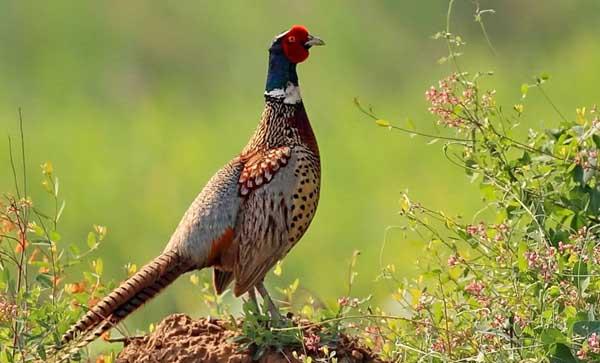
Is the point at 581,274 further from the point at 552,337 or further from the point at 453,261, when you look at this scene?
the point at 453,261

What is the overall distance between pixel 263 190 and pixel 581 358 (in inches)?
64.7

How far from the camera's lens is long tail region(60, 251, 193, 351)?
580cm

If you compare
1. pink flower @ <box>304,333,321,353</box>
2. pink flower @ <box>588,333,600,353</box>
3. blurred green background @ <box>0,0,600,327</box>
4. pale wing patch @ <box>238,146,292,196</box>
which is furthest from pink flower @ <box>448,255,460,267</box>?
blurred green background @ <box>0,0,600,327</box>

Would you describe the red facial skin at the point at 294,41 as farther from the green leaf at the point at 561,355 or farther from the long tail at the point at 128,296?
the green leaf at the point at 561,355

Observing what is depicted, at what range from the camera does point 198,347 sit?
5828 millimetres

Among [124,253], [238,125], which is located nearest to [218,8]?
[238,125]

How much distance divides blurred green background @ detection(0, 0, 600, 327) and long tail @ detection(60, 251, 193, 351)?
3652 mm

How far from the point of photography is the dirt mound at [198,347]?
5.77 meters

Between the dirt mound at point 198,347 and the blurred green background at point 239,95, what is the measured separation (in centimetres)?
382

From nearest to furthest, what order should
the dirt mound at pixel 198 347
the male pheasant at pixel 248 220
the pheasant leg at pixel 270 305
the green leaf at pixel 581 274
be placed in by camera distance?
1. the green leaf at pixel 581 274
2. the dirt mound at pixel 198 347
3. the pheasant leg at pixel 270 305
4. the male pheasant at pixel 248 220

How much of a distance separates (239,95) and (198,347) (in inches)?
306

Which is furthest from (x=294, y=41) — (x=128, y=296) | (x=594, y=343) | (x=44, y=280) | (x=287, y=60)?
(x=594, y=343)

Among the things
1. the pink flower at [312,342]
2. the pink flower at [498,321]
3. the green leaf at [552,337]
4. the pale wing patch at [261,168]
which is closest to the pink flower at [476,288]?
→ the pink flower at [498,321]

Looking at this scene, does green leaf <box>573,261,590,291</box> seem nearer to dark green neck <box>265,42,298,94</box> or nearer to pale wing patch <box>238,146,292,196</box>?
pale wing patch <box>238,146,292,196</box>
